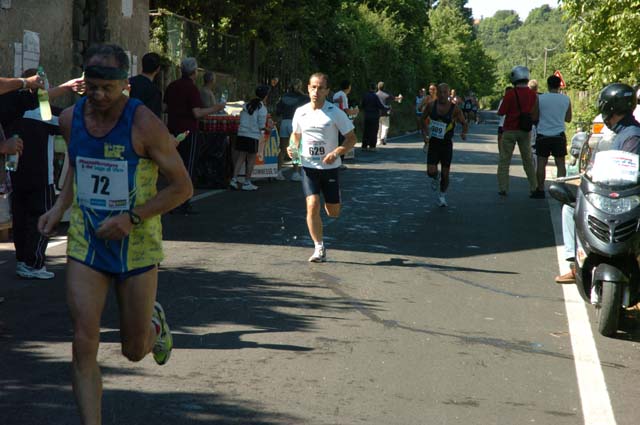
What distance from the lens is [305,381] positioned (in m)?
5.72

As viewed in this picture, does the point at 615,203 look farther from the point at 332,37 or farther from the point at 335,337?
the point at 332,37

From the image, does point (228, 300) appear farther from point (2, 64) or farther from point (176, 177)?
point (2, 64)

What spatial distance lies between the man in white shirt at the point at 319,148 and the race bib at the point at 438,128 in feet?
14.9

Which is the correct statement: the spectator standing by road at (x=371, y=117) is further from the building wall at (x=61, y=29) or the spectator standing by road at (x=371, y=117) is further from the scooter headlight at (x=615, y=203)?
the scooter headlight at (x=615, y=203)

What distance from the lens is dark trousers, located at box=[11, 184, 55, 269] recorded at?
8.59 metres

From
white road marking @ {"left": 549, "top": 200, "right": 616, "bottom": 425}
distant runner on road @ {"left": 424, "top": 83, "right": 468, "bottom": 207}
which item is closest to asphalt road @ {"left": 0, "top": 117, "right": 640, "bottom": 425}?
white road marking @ {"left": 549, "top": 200, "right": 616, "bottom": 425}

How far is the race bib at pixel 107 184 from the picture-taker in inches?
179

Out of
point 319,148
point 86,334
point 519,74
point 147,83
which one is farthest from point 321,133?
point 519,74

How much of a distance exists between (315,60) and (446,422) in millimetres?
36720

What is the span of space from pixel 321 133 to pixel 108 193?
5.57 m

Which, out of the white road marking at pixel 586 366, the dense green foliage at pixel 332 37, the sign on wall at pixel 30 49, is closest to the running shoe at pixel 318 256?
the white road marking at pixel 586 366

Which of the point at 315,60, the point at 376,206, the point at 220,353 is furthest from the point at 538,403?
the point at 315,60

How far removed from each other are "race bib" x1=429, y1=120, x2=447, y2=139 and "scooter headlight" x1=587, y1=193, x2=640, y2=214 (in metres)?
7.26

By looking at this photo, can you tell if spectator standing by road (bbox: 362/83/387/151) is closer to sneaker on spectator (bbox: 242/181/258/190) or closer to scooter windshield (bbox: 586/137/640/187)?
sneaker on spectator (bbox: 242/181/258/190)
